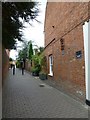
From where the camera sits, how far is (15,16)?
36.0 ft

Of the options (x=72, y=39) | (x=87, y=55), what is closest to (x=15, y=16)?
(x=87, y=55)

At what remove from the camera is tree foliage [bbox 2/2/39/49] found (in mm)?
10227

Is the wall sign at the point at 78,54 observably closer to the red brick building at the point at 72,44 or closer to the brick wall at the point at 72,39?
the red brick building at the point at 72,44

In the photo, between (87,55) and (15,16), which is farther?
(87,55)

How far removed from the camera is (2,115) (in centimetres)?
931

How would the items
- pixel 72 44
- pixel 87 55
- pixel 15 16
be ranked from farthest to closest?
pixel 72 44
pixel 87 55
pixel 15 16

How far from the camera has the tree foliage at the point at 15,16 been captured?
1023 cm

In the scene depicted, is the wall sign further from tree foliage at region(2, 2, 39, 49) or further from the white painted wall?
tree foliage at region(2, 2, 39, 49)

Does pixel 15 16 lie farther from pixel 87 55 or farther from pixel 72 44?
pixel 72 44

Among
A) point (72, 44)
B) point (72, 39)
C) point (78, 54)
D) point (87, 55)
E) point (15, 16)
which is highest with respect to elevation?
point (15, 16)

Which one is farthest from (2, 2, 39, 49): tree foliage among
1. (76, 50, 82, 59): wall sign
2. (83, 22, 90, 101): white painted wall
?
(76, 50, 82, 59): wall sign

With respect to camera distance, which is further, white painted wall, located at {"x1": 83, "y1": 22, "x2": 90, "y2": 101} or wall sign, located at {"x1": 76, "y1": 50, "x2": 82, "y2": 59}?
wall sign, located at {"x1": 76, "y1": 50, "x2": 82, "y2": 59}

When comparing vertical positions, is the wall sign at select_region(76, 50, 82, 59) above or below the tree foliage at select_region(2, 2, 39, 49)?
below

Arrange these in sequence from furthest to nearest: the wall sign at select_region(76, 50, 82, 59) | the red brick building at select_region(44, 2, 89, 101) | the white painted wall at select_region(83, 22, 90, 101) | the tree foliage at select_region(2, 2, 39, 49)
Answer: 1. the wall sign at select_region(76, 50, 82, 59)
2. the red brick building at select_region(44, 2, 89, 101)
3. the white painted wall at select_region(83, 22, 90, 101)
4. the tree foliage at select_region(2, 2, 39, 49)
